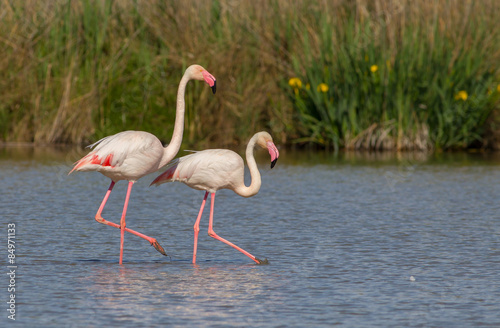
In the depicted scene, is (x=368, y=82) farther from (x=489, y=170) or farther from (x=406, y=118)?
(x=489, y=170)

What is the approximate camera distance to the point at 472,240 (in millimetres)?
8227

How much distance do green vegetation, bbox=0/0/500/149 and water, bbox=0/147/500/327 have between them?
2836 mm

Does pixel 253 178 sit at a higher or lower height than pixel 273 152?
lower

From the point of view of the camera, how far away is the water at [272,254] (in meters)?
5.66

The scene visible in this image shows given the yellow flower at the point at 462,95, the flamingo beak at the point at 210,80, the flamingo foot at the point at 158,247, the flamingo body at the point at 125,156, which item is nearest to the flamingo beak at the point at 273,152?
the flamingo beak at the point at 210,80

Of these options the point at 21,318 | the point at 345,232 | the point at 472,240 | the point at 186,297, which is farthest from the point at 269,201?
the point at 21,318

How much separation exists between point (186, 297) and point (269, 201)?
4922 millimetres

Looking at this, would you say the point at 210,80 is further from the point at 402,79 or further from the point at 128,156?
the point at 402,79

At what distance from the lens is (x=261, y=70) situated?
16.9 metres

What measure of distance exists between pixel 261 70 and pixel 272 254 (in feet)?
31.3

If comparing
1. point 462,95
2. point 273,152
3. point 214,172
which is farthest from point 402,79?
point 214,172

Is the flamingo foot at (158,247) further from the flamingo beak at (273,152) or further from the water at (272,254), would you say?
the flamingo beak at (273,152)

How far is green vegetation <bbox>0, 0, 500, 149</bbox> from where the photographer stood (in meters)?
15.8

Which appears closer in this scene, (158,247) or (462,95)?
(158,247)
